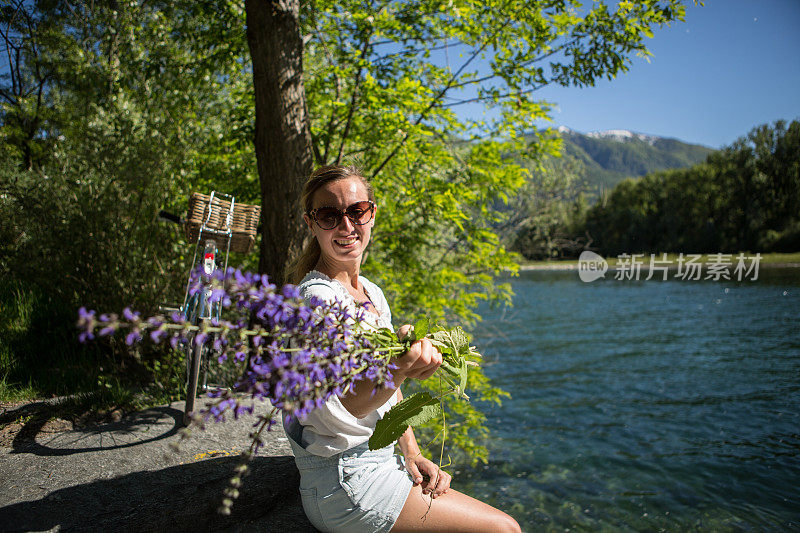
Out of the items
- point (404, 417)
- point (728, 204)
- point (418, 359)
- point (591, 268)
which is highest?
point (728, 204)

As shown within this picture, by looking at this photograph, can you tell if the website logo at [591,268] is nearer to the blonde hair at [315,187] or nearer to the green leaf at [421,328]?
the blonde hair at [315,187]

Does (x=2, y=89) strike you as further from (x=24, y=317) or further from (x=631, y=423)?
(x=631, y=423)

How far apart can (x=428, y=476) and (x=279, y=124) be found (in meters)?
3.19

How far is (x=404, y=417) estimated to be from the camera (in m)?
1.65

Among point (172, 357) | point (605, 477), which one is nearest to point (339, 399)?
point (172, 357)

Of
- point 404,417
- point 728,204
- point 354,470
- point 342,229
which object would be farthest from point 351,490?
point 728,204

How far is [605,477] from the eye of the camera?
7.09 metres

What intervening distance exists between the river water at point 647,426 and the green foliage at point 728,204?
168 ft

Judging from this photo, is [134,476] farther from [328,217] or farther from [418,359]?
[418,359]

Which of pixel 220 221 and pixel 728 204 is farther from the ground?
pixel 728 204

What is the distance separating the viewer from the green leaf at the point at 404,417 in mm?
1636

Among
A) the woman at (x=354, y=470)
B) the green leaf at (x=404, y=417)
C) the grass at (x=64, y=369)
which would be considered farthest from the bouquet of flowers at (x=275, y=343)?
the grass at (x=64, y=369)

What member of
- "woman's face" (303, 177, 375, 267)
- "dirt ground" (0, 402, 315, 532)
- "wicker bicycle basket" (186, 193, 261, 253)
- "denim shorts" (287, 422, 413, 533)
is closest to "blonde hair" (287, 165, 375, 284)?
"woman's face" (303, 177, 375, 267)

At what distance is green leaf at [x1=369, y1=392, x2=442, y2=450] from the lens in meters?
1.64
